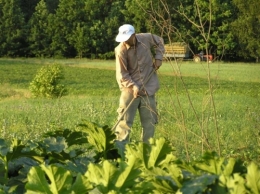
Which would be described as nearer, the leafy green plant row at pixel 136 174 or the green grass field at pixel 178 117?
the leafy green plant row at pixel 136 174

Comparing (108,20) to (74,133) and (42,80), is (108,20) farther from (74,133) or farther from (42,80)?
(74,133)

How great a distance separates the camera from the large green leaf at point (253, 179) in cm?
144

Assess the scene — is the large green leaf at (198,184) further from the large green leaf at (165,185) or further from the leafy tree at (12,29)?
the leafy tree at (12,29)

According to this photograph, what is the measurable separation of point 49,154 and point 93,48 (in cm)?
7028

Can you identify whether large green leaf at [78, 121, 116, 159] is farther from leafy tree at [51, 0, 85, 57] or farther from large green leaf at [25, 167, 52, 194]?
leafy tree at [51, 0, 85, 57]

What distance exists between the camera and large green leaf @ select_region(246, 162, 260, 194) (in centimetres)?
144

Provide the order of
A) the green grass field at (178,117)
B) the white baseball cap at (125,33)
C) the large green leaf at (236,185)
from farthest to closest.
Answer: the white baseball cap at (125,33)
the green grass field at (178,117)
the large green leaf at (236,185)

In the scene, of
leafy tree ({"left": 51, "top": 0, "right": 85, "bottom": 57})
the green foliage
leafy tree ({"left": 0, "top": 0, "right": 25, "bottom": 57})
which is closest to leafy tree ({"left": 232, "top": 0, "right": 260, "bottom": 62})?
leafy tree ({"left": 51, "top": 0, "right": 85, "bottom": 57})

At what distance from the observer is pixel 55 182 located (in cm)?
151

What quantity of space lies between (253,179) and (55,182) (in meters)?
0.42

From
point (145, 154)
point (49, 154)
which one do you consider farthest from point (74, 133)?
point (145, 154)

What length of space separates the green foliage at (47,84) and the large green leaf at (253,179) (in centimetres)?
2339

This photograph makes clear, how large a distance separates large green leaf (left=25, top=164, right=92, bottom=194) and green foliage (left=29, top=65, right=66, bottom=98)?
2325 cm

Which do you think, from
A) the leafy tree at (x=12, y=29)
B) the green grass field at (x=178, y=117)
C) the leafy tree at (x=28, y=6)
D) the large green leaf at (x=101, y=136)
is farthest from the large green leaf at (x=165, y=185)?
the leafy tree at (x=28, y=6)
